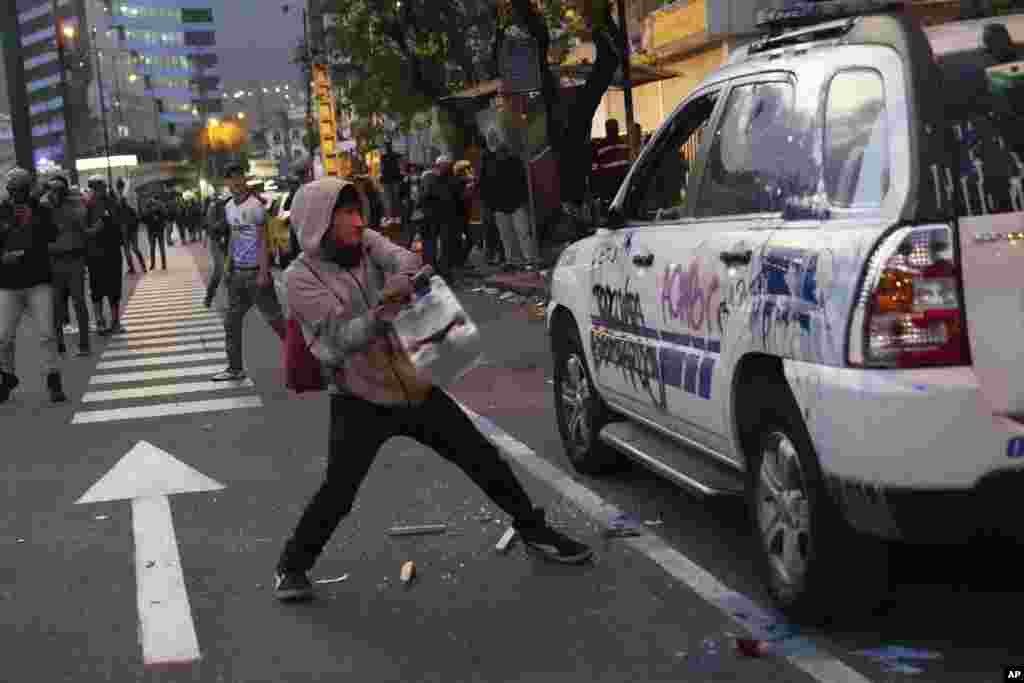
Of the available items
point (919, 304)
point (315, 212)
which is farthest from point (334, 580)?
point (919, 304)

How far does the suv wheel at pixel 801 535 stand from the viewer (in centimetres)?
501

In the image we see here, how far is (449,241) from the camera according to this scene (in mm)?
24531

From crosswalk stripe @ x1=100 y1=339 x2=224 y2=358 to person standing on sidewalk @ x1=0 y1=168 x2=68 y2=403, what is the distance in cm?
433

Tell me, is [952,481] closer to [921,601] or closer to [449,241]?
[921,601]

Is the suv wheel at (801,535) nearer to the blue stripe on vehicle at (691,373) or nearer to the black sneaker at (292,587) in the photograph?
the blue stripe on vehicle at (691,373)

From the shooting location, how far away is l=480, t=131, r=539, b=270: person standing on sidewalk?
2219 centimetres

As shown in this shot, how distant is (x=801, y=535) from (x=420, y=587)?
67.9 inches

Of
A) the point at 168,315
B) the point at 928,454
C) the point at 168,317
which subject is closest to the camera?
the point at 928,454

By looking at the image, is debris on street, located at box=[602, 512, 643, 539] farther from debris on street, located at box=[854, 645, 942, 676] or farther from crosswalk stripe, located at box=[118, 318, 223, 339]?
crosswalk stripe, located at box=[118, 318, 223, 339]

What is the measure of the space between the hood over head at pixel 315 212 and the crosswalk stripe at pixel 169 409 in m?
6.14

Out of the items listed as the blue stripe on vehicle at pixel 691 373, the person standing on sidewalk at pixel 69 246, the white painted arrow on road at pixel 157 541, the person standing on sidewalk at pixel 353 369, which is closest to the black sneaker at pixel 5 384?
the white painted arrow on road at pixel 157 541

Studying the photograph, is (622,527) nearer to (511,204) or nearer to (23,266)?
(23,266)

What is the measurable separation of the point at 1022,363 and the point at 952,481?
39 cm

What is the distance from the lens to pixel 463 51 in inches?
1154
